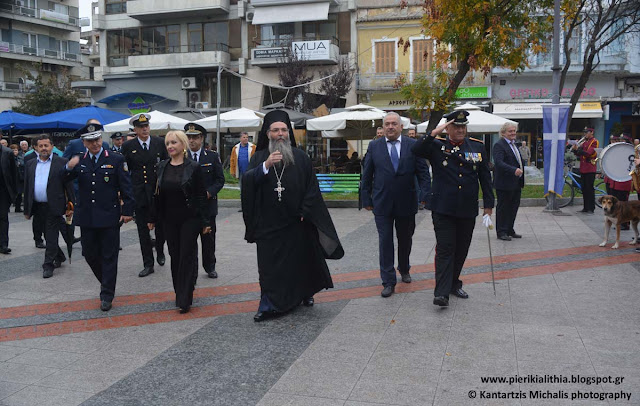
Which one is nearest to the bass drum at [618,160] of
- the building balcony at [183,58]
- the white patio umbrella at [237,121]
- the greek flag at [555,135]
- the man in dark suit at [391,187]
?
the greek flag at [555,135]

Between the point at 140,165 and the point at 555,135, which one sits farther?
the point at 555,135

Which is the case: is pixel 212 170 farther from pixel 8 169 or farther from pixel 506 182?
pixel 506 182

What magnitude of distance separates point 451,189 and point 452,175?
0.15 meters

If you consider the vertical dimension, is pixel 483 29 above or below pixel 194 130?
above

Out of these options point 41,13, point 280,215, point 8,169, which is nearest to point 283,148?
point 280,215

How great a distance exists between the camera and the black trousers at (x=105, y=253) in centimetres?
637

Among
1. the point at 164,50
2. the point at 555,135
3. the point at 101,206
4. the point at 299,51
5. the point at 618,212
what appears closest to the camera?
the point at 101,206

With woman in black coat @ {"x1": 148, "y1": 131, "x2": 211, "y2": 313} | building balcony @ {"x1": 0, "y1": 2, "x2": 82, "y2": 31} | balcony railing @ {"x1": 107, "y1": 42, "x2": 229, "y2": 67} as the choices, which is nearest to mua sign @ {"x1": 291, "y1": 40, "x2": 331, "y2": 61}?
balcony railing @ {"x1": 107, "y1": 42, "x2": 229, "y2": 67}

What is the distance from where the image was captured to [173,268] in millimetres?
6324

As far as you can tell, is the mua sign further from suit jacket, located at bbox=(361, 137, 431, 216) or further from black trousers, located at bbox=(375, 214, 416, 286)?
black trousers, located at bbox=(375, 214, 416, 286)

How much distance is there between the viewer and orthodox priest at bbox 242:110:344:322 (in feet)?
18.9

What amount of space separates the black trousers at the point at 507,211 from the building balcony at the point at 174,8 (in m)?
27.0

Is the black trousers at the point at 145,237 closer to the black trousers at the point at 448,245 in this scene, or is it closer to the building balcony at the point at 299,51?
the black trousers at the point at 448,245

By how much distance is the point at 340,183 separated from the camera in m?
16.9
